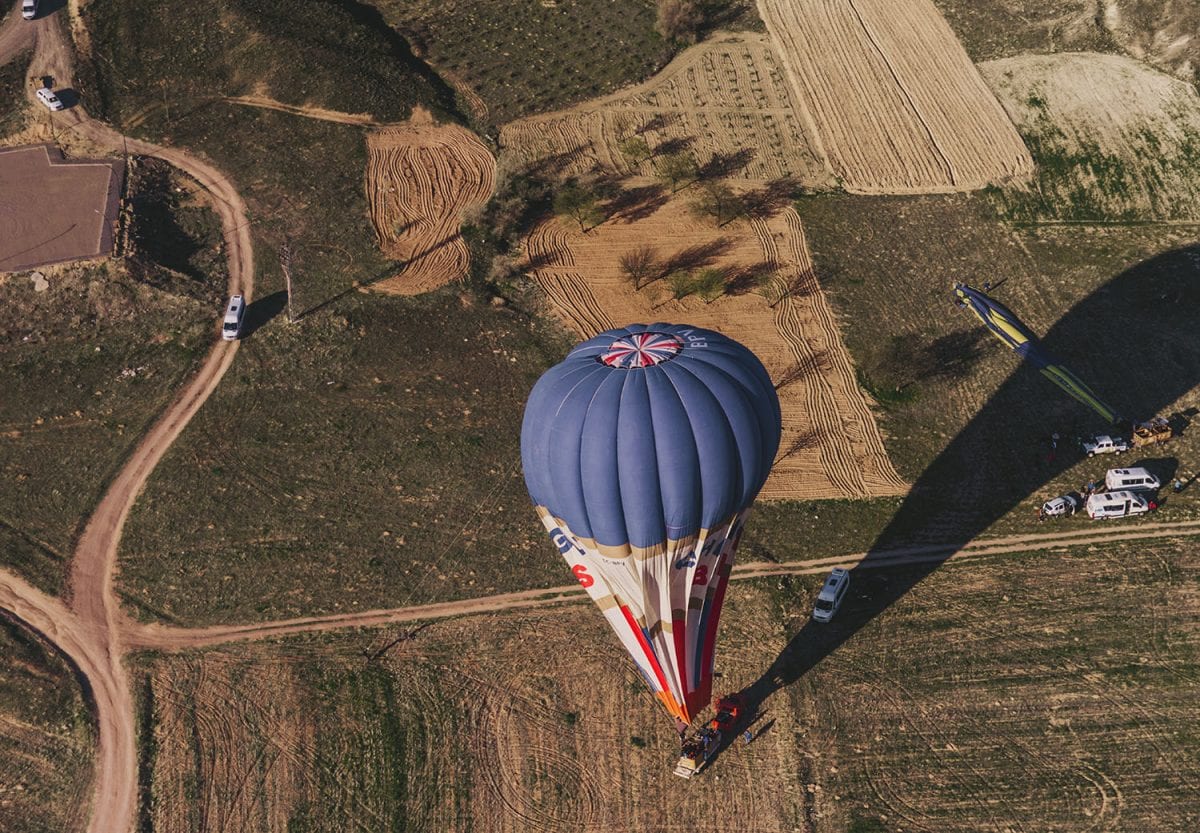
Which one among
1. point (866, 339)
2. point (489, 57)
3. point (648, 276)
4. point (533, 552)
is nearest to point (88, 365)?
point (533, 552)

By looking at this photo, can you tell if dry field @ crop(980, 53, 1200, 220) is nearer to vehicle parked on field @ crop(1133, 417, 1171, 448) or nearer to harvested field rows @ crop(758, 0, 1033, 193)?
harvested field rows @ crop(758, 0, 1033, 193)

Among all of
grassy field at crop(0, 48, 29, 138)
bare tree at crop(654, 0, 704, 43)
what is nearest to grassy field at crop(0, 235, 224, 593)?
grassy field at crop(0, 48, 29, 138)

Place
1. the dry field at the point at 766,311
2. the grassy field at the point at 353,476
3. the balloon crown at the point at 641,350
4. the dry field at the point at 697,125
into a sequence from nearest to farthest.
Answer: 1. the balloon crown at the point at 641,350
2. the grassy field at the point at 353,476
3. the dry field at the point at 766,311
4. the dry field at the point at 697,125

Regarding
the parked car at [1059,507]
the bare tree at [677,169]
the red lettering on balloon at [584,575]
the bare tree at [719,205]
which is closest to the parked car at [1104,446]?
the parked car at [1059,507]

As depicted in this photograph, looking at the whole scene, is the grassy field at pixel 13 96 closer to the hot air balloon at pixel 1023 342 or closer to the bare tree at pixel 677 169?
the bare tree at pixel 677 169

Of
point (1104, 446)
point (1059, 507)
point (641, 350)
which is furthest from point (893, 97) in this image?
point (641, 350)
